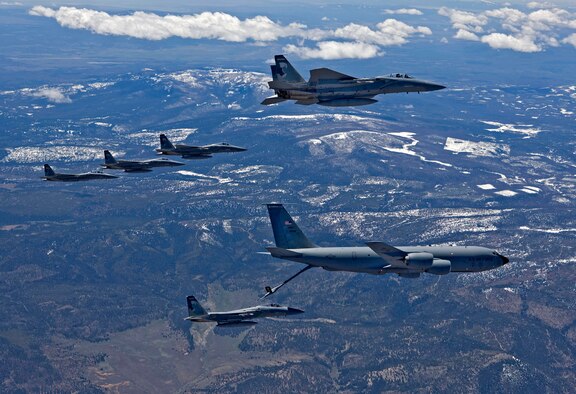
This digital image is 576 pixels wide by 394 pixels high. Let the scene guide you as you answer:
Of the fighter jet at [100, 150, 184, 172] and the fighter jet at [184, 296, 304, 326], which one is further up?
the fighter jet at [100, 150, 184, 172]

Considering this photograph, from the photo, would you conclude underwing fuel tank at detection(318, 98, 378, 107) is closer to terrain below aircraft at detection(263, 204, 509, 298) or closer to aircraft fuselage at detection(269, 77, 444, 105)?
aircraft fuselage at detection(269, 77, 444, 105)

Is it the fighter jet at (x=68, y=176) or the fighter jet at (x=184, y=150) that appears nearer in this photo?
the fighter jet at (x=184, y=150)

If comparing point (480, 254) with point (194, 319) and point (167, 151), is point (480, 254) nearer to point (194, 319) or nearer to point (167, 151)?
point (167, 151)

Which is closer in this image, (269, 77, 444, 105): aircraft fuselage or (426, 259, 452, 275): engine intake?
(426, 259, 452, 275): engine intake

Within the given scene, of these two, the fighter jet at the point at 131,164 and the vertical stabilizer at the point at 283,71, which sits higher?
the vertical stabilizer at the point at 283,71

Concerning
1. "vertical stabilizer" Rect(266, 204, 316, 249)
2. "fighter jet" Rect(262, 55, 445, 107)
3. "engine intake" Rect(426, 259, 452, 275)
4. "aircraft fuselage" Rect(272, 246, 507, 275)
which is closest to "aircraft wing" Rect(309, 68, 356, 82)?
"fighter jet" Rect(262, 55, 445, 107)

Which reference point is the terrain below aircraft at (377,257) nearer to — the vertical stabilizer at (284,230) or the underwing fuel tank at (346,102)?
the vertical stabilizer at (284,230)

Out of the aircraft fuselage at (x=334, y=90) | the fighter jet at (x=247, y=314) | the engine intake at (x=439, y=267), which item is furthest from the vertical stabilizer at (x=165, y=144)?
the engine intake at (x=439, y=267)

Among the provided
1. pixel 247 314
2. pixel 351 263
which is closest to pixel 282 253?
pixel 351 263

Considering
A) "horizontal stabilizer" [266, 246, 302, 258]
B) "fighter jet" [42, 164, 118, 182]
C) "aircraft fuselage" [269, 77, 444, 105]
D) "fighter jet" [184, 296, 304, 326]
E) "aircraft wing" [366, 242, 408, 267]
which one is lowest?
"fighter jet" [184, 296, 304, 326]
